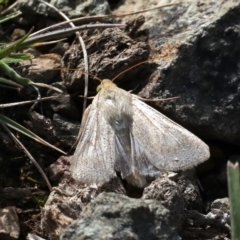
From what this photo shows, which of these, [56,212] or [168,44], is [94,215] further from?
[168,44]

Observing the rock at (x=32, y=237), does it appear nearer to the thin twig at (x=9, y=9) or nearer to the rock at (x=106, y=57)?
the rock at (x=106, y=57)

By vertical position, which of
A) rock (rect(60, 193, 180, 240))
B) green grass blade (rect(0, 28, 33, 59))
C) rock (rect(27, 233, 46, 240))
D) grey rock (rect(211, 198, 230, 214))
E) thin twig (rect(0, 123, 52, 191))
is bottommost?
rock (rect(27, 233, 46, 240))

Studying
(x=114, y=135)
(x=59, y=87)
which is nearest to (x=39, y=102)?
(x=59, y=87)

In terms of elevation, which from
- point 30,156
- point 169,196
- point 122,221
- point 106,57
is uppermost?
point 106,57

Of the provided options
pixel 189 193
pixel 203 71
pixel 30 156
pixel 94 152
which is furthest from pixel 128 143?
pixel 203 71

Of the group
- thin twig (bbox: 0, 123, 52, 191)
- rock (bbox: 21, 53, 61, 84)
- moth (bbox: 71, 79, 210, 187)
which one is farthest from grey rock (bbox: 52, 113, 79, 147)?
rock (bbox: 21, 53, 61, 84)

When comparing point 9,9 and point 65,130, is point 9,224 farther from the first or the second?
point 9,9

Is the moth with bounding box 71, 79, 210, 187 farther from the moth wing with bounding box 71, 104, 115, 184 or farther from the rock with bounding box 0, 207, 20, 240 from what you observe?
the rock with bounding box 0, 207, 20, 240
